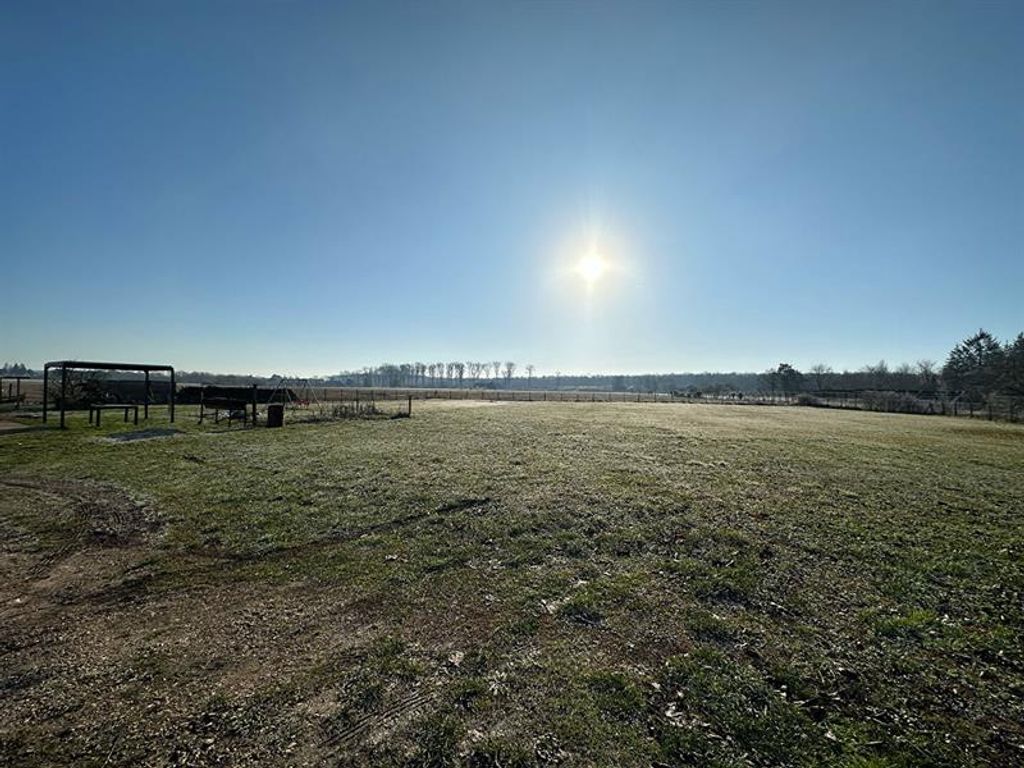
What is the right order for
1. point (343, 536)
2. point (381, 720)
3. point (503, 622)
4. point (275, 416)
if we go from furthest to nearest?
point (275, 416)
point (343, 536)
point (503, 622)
point (381, 720)

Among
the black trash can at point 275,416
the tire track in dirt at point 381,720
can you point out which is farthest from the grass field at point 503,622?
the black trash can at point 275,416

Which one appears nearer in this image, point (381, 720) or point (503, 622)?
point (381, 720)

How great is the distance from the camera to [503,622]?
5.10 m

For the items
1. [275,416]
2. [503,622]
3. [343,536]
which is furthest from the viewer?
[275,416]

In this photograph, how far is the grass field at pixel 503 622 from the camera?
3416 millimetres

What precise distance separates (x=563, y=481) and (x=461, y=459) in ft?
13.5

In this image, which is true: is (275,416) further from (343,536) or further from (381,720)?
(381,720)

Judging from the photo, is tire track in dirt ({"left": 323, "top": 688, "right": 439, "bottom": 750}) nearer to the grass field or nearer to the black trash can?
the grass field

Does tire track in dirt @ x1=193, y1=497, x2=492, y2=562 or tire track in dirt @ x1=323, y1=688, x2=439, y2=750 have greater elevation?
tire track in dirt @ x1=193, y1=497, x2=492, y2=562

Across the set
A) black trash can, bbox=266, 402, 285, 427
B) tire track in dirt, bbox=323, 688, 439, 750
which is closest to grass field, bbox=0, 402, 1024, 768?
tire track in dirt, bbox=323, 688, 439, 750

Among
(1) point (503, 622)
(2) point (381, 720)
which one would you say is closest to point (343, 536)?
A: (1) point (503, 622)

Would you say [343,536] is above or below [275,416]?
below

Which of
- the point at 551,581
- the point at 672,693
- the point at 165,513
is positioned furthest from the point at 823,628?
the point at 165,513

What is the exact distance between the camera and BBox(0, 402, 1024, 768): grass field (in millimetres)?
3416
